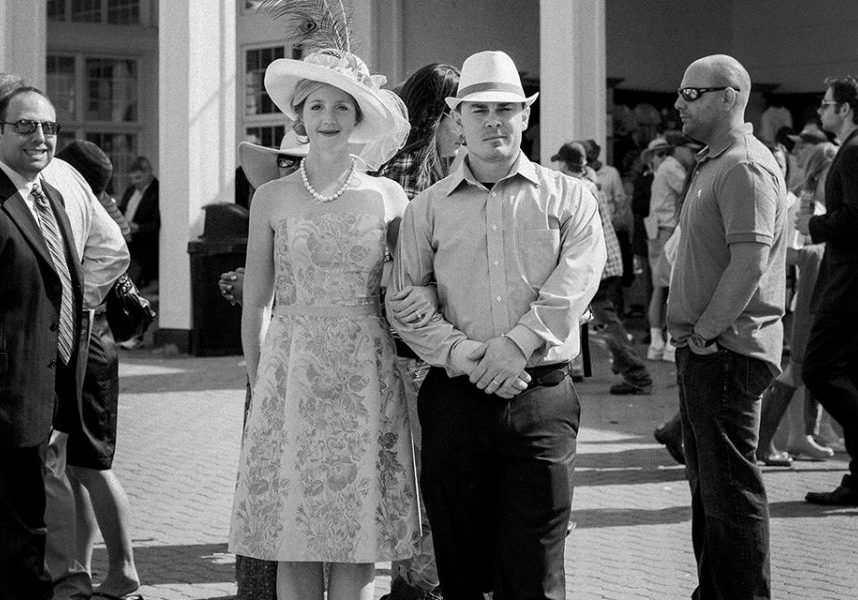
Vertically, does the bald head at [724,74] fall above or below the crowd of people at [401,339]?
above

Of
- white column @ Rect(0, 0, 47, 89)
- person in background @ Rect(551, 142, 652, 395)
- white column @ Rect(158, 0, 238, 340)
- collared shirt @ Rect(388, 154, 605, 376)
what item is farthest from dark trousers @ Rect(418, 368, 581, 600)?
white column @ Rect(0, 0, 47, 89)

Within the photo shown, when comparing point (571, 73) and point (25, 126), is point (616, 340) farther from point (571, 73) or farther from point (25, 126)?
point (25, 126)

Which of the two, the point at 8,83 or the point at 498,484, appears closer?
the point at 498,484

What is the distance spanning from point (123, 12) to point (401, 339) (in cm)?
1917

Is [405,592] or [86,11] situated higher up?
[86,11]

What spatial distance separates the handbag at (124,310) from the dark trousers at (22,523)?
979mm

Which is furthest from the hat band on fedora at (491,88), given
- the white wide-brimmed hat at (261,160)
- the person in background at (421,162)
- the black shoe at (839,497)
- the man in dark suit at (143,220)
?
the man in dark suit at (143,220)

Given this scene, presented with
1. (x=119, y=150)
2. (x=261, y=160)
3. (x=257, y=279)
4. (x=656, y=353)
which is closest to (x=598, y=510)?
(x=261, y=160)

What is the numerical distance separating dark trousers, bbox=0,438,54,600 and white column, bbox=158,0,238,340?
986 centimetres

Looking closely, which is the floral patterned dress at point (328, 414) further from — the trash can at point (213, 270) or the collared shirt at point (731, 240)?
the trash can at point (213, 270)

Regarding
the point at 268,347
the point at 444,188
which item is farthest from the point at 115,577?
the point at 444,188

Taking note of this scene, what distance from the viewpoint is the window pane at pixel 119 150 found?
22.7 m

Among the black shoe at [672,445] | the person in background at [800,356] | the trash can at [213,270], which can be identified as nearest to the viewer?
the black shoe at [672,445]

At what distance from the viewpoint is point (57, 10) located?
2234cm
